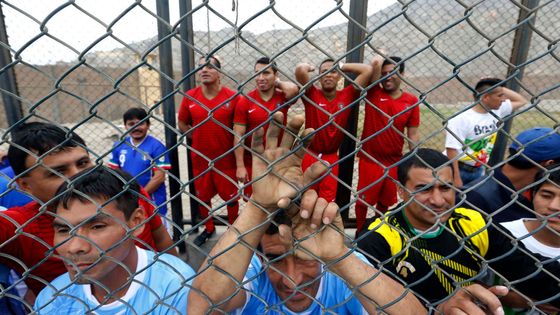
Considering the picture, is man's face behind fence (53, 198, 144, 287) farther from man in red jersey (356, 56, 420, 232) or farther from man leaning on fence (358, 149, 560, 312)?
man in red jersey (356, 56, 420, 232)

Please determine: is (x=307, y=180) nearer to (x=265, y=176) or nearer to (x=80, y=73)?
(x=265, y=176)

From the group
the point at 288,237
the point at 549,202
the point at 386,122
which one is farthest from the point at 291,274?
the point at 386,122

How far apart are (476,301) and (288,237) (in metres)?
0.66

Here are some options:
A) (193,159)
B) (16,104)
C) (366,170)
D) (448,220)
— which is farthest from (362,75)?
(16,104)

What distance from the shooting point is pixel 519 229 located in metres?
1.79

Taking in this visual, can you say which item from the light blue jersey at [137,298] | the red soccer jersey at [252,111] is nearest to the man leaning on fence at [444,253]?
the light blue jersey at [137,298]

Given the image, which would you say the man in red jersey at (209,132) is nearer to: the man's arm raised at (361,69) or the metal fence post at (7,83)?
the man's arm raised at (361,69)

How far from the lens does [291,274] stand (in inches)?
52.8

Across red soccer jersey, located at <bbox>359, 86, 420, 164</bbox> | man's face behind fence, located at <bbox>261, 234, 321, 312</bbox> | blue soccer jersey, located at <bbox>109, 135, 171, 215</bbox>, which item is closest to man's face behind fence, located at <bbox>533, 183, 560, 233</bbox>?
man's face behind fence, located at <bbox>261, 234, 321, 312</bbox>

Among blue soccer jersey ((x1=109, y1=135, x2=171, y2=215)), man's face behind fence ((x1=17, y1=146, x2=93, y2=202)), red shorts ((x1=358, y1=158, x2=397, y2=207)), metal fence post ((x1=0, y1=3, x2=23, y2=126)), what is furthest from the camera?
red shorts ((x1=358, y1=158, x2=397, y2=207))

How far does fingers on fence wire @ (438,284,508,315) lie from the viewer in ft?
3.56

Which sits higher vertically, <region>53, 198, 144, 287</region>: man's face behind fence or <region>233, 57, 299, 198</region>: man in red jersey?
<region>233, 57, 299, 198</region>: man in red jersey

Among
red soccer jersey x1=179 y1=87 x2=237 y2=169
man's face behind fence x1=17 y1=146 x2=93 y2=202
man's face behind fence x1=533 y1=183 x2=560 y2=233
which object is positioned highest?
red soccer jersey x1=179 y1=87 x2=237 y2=169

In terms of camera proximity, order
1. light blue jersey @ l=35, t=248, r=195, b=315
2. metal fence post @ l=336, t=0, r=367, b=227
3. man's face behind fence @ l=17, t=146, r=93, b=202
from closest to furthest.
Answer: light blue jersey @ l=35, t=248, r=195, b=315
man's face behind fence @ l=17, t=146, r=93, b=202
metal fence post @ l=336, t=0, r=367, b=227
